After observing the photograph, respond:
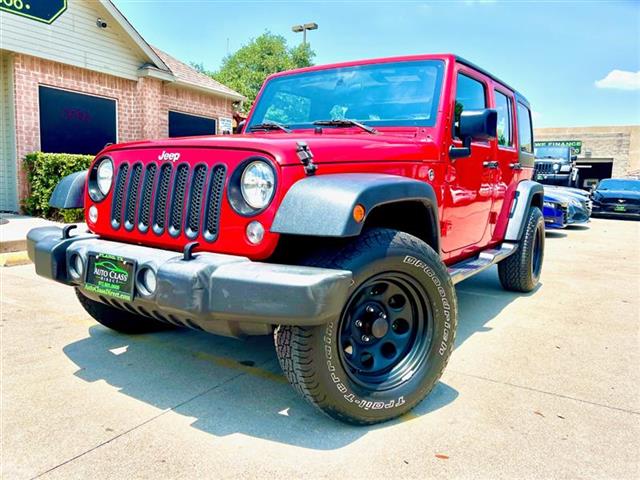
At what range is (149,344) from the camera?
11.7 ft

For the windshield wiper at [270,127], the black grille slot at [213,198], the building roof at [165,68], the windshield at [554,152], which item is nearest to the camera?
the black grille slot at [213,198]

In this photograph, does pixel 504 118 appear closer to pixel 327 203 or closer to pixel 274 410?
pixel 327 203

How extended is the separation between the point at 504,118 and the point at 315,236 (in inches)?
126

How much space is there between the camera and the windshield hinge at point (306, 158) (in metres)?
2.30

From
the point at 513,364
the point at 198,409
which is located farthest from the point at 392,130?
the point at 198,409

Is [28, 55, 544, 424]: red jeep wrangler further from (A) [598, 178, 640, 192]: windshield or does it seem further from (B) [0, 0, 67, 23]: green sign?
(A) [598, 178, 640, 192]: windshield

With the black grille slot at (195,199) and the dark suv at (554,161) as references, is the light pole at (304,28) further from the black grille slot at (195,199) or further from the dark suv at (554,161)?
the black grille slot at (195,199)

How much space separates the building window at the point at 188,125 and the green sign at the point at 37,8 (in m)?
3.37

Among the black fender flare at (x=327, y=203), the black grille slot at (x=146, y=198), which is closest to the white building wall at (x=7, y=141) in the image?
the black grille slot at (x=146, y=198)

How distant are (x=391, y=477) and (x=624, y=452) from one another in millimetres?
1079

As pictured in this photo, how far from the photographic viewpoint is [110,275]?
247 cm

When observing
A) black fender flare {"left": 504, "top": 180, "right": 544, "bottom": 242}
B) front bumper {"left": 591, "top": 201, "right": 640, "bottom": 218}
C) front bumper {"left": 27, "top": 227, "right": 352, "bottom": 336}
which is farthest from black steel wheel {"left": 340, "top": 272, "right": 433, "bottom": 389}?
front bumper {"left": 591, "top": 201, "right": 640, "bottom": 218}

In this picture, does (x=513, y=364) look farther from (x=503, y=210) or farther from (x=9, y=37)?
(x=9, y=37)

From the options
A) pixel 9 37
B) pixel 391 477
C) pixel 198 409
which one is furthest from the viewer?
pixel 9 37
